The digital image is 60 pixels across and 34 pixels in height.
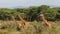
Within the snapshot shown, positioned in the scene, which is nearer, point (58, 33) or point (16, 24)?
point (58, 33)

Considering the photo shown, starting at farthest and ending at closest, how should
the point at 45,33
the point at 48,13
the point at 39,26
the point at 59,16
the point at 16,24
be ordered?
the point at 48,13
the point at 59,16
the point at 16,24
the point at 39,26
the point at 45,33

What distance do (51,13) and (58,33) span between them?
Answer: 45.6 meters

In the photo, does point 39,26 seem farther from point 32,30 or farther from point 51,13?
point 51,13

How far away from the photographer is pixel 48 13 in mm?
59312

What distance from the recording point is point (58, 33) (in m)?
14.4

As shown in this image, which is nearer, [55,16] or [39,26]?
[39,26]

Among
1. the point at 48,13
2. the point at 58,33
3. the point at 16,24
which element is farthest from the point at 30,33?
the point at 48,13

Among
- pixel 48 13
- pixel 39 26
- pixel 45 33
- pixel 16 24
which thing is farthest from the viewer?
pixel 48 13

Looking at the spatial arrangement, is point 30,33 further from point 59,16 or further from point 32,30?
point 59,16

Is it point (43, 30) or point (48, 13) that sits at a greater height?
point (43, 30)

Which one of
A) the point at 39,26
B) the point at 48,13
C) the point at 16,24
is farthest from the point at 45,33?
the point at 48,13

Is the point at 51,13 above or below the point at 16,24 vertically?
below

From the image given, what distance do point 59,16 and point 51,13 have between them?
17.2 feet

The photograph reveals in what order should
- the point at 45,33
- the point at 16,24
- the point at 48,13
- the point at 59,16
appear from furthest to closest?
the point at 48,13 < the point at 59,16 < the point at 16,24 < the point at 45,33
